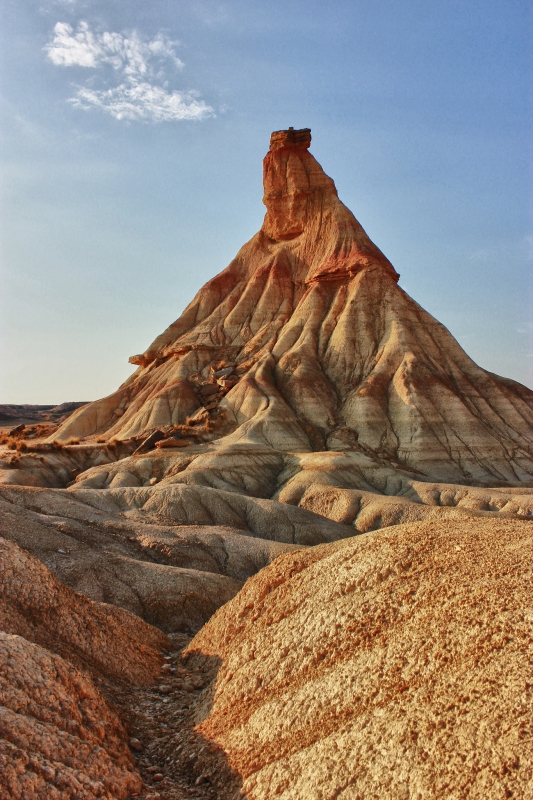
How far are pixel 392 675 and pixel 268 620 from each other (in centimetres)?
329

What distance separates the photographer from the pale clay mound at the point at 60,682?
21.0 feet

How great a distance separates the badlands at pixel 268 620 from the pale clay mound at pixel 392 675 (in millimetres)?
23

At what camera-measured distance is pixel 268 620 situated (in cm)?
1007

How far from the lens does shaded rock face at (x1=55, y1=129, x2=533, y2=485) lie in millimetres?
48531

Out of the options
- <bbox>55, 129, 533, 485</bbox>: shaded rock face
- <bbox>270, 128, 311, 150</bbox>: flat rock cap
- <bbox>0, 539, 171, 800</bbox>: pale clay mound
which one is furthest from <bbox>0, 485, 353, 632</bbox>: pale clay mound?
<bbox>270, 128, 311, 150</bbox>: flat rock cap

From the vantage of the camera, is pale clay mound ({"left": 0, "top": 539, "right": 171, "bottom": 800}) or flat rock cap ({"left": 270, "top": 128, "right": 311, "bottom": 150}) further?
flat rock cap ({"left": 270, "top": 128, "right": 311, "bottom": 150})

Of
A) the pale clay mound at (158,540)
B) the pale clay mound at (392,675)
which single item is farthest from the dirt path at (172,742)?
the pale clay mound at (158,540)

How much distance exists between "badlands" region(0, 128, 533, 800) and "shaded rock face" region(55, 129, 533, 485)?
24.7 inches

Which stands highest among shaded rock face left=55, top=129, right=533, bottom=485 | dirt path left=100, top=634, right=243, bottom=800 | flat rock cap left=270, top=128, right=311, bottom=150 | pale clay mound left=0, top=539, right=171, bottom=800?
flat rock cap left=270, top=128, right=311, bottom=150

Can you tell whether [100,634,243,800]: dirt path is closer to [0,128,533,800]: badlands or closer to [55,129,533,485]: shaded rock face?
[0,128,533,800]: badlands

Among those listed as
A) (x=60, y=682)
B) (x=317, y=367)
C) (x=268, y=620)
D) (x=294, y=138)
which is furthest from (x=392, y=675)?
(x=294, y=138)

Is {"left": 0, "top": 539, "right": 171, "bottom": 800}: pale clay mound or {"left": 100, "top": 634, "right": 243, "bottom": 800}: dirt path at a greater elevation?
{"left": 0, "top": 539, "right": 171, "bottom": 800}: pale clay mound

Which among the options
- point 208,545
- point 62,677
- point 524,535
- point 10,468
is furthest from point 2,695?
point 10,468

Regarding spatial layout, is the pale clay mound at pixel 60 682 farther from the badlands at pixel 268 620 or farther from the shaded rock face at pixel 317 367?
the shaded rock face at pixel 317 367
